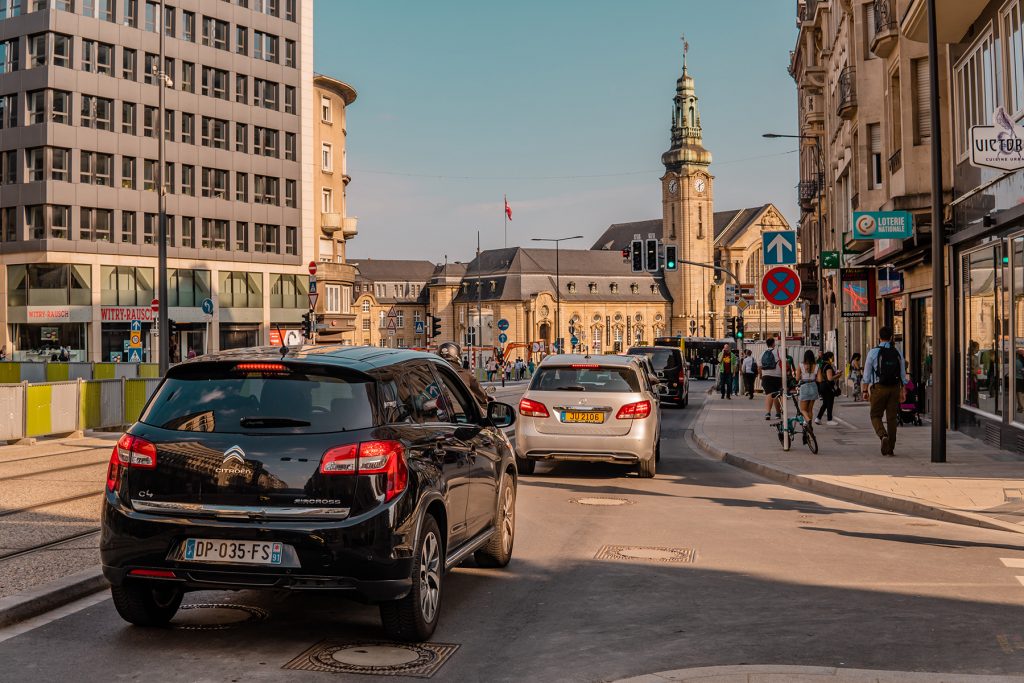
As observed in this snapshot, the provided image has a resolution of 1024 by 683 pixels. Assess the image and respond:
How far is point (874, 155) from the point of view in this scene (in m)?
33.6

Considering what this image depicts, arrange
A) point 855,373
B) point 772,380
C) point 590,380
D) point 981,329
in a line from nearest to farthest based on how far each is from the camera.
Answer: point 590,380 < point 981,329 < point 772,380 < point 855,373

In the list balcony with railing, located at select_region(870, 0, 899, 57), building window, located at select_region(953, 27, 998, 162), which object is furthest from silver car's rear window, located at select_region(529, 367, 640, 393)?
balcony with railing, located at select_region(870, 0, 899, 57)

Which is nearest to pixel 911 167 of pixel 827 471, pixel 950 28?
pixel 950 28

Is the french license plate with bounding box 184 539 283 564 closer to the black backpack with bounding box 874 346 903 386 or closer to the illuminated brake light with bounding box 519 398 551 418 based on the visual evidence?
the illuminated brake light with bounding box 519 398 551 418

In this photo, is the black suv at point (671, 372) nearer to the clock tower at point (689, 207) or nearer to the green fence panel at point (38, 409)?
the green fence panel at point (38, 409)

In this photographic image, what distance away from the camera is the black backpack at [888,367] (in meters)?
17.1

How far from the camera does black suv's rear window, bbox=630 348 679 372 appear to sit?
120 ft

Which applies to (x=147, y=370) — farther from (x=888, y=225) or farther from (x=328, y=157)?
(x=328, y=157)

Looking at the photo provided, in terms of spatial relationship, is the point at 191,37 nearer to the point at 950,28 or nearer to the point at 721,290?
the point at 950,28

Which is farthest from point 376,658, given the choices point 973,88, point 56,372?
point 56,372

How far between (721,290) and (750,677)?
497 feet

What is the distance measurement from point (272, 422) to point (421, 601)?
1260mm

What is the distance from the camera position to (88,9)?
2190 inches

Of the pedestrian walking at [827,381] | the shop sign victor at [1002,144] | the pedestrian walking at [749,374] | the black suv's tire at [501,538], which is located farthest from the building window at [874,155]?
the black suv's tire at [501,538]
